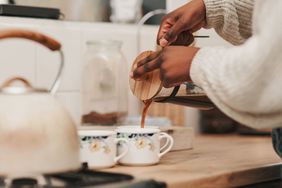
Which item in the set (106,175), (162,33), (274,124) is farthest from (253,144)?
(106,175)

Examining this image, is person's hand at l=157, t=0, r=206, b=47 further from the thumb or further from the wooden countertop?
the wooden countertop

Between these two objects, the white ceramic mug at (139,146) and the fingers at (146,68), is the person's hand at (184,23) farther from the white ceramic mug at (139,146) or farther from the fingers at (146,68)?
the white ceramic mug at (139,146)

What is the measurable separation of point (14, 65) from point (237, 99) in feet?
2.86

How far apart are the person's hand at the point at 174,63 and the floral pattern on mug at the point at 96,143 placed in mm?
167

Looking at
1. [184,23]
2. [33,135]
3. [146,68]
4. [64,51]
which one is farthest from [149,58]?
[64,51]

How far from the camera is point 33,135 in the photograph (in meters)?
0.91

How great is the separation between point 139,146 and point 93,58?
69cm

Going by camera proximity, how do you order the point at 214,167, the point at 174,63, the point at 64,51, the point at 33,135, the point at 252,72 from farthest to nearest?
the point at 64,51 → the point at 214,167 → the point at 174,63 → the point at 252,72 → the point at 33,135

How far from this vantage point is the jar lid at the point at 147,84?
127cm

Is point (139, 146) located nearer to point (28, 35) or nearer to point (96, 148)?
point (96, 148)

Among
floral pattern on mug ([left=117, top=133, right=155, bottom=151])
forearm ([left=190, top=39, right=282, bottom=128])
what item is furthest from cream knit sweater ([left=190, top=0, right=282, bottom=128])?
floral pattern on mug ([left=117, top=133, right=155, bottom=151])

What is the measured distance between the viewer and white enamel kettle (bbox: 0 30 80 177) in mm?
901

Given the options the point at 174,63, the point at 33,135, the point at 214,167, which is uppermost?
the point at 174,63

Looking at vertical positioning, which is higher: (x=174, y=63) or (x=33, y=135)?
(x=174, y=63)
